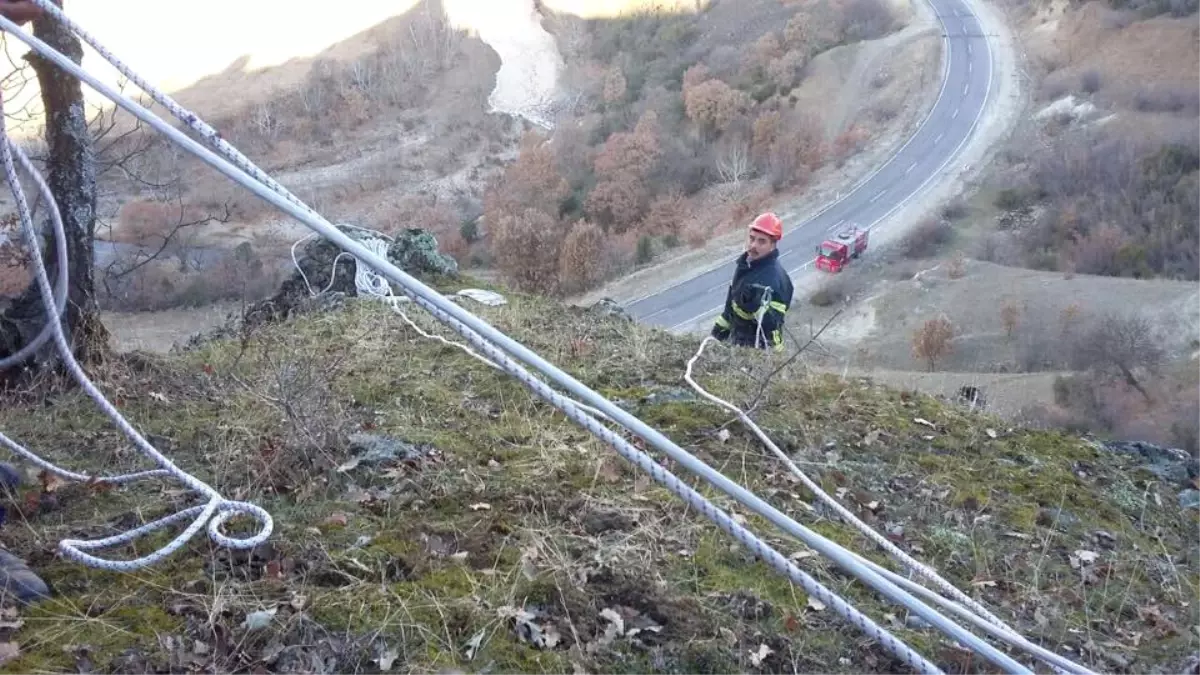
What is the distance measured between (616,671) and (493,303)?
4826 mm

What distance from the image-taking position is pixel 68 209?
512 cm

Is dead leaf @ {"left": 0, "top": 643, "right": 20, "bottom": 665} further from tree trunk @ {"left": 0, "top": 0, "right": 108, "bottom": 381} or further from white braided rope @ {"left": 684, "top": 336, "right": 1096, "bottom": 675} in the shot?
tree trunk @ {"left": 0, "top": 0, "right": 108, "bottom": 381}

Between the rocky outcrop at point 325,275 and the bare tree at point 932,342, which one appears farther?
the bare tree at point 932,342

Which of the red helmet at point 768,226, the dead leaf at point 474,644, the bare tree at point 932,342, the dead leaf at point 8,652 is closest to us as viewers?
the dead leaf at point 8,652

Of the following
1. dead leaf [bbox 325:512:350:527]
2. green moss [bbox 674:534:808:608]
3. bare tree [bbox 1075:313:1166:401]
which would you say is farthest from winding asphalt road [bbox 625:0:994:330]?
dead leaf [bbox 325:512:350:527]

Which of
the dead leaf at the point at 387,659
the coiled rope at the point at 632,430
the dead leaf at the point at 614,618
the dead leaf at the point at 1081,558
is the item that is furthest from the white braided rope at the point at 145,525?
the dead leaf at the point at 1081,558

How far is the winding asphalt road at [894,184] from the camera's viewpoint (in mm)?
32750

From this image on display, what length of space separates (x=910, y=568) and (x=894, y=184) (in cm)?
4014

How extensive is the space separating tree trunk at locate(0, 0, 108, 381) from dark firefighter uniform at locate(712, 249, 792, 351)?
12.4 ft

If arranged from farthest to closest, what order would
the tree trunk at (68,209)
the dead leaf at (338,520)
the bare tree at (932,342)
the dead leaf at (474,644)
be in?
the bare tree at (932,342) < the tree trunk at (68,209) < the dead leaf at (338,520) < the dead leaf at (474,644)

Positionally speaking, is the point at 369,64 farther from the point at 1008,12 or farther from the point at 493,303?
the point at 493,303

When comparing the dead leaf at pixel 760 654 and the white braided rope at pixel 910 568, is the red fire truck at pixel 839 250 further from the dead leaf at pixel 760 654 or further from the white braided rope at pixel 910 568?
the dead leaf at pixel 760 654

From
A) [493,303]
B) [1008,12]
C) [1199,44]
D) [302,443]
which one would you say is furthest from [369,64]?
[302,443]

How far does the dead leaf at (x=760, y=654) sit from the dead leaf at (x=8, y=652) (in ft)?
7.04
